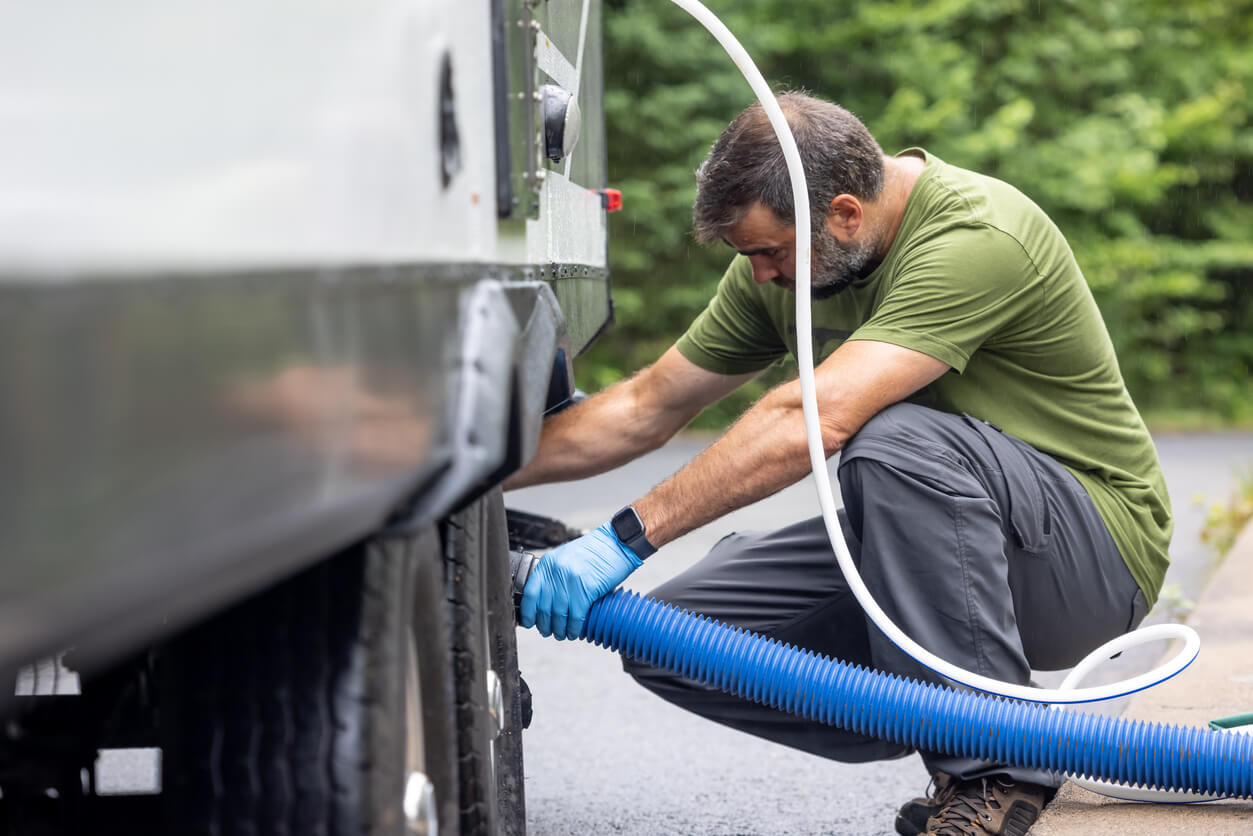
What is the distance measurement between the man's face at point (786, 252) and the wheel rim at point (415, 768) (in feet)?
5.44

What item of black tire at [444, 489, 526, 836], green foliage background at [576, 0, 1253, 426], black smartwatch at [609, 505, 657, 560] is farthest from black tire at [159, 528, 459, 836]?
green foliage background at [576, 0, 1253, 426]

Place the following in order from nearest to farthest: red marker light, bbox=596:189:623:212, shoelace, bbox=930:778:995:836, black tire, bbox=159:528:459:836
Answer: black tire, bbox=159:528:459:836 < shoelace, bbox=930:778:995:836 < red marker light, bbox=596:189:623:212

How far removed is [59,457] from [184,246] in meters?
0.16

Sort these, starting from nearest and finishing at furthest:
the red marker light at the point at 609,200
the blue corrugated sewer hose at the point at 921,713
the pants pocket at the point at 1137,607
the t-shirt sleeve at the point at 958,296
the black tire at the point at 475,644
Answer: the black tire at the point at 475,644 < the blue corrugated sewer hose at the point at 921,713 < the t-shirt sleeve at the point at 958,296 < the pants pocket at the point at 1137,607 < the red marker light at the point at 609,200

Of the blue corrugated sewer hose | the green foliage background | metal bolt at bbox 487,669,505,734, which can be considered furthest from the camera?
the green foliage background

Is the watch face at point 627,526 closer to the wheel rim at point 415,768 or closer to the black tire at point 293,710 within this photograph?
the wheel rim at point 415,768

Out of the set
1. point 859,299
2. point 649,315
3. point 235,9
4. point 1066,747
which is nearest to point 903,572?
point 1066,747

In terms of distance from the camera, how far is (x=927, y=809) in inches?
110

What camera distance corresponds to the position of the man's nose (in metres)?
3.04

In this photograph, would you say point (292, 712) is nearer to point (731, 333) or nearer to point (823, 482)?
point (823, 482)

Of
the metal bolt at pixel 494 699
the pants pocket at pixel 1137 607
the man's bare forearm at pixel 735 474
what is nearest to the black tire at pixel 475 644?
the metal bolt at pixel 494 699

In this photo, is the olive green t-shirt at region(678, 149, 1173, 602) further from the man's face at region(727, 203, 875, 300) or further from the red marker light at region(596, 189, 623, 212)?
the red marker light at region(596, 189, 623, 212)

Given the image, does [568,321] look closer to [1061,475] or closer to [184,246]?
[1061,475]

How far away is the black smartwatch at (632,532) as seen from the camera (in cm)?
264
